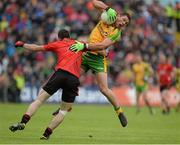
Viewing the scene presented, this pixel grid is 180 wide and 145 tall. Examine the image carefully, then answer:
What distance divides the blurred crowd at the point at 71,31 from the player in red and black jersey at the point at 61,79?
64.3 feet

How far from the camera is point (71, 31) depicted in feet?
124

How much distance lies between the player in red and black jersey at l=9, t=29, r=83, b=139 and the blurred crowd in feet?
64.3

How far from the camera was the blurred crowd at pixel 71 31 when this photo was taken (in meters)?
35.7

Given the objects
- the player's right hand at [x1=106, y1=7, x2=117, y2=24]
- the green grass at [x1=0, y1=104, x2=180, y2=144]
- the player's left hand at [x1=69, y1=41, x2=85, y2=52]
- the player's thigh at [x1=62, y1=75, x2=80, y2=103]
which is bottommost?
the green grass at [x1=0, y1=104, x2=180, y2=144]

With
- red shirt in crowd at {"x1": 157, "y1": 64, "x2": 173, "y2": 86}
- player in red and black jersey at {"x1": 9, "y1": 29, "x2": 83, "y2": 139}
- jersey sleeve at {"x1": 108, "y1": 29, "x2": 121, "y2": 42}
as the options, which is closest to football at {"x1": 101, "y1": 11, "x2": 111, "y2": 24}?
jersey sleeve at {"x1": 108, "y1": 29, "x2": 121, "y2": 42}

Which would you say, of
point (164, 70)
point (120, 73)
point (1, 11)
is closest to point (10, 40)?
point (1, 11)

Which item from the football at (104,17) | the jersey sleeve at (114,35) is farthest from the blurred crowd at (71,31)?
the jersey sleeve at (114,35)

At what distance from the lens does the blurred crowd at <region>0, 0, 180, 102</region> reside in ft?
117

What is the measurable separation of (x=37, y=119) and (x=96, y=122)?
2019 mm

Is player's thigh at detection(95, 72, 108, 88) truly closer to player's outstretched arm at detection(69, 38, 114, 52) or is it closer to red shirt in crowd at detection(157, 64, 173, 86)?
player's outstretched arm at detection(69, 38, 114, 52)

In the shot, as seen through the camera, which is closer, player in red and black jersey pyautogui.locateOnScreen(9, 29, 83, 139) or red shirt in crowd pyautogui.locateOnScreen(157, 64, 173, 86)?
player in red and black jersey pyautogui.locateOnScreen(9, 29, 83, 139)

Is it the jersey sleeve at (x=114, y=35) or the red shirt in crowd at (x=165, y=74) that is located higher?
the jersey sleeve at (x=114, y=35)

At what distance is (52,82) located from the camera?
15.4 meters

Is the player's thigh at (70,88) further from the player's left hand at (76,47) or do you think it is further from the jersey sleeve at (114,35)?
the jersey sleeve at (114,35)
